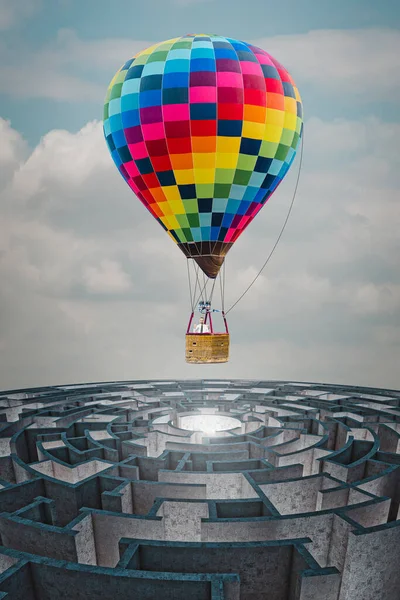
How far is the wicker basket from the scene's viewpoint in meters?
27.5

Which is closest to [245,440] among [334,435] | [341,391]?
[334,435]

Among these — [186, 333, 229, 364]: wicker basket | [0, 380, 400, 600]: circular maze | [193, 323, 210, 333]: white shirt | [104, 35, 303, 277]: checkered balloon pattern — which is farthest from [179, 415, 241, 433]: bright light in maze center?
[104, 35, 303, 277]: checkered balloon pattern

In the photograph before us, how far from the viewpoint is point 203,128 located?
2367cm

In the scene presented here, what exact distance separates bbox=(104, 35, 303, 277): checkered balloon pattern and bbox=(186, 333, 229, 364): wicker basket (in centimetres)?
724

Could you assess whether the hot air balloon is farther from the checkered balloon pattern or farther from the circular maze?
the circular maze

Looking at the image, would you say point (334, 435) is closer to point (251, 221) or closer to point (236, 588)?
→ point (236, 588)

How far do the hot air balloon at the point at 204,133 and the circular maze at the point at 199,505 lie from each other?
851cm

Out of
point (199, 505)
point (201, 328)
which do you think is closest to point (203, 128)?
point (201, 328)

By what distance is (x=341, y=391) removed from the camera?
32.7 m

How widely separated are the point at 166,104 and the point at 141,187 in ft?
20.0

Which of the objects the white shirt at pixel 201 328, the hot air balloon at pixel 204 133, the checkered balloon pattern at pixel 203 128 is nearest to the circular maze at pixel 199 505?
the white shirt at pixel 201 328

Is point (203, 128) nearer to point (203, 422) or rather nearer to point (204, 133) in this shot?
point (204, 133)

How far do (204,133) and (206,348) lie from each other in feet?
49.5

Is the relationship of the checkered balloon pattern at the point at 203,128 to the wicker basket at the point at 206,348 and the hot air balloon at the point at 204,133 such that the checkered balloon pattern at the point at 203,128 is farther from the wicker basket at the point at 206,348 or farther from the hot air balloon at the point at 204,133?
the wicker basket at the point at 206,348
